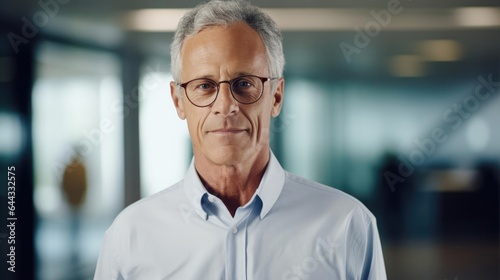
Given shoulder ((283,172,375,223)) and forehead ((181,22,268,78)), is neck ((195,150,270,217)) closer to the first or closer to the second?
shoulder ((283,172,375,223))

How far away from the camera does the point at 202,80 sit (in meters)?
1.33

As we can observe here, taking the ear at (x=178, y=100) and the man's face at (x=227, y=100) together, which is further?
the ear at (x=178, y=100)

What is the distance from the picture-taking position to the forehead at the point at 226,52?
1.31m

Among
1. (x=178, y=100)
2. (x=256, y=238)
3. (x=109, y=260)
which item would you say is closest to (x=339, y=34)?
(x=178, y=100)

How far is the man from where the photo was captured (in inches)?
52.2

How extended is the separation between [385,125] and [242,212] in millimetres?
1422

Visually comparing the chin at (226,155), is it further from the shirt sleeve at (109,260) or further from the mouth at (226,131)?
the shirt sleeve at (109,260)

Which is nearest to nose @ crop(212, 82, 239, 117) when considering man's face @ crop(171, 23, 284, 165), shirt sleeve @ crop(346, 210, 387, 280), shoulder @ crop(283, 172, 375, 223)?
man's face @ crop(171, 23, 284, 165)

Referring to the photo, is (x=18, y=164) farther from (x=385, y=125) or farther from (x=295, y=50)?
(x=385, y=125)

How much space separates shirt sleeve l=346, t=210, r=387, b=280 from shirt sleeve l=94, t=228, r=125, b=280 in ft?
2.05

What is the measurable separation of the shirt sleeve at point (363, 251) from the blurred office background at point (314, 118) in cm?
109

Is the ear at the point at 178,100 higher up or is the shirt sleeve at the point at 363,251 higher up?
the ear at the point at 178,100

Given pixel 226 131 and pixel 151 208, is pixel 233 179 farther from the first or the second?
pixel 151 208

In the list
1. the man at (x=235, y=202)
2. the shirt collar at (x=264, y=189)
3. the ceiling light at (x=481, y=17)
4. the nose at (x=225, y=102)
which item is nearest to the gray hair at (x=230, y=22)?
the man at (x=235, y=202)
